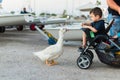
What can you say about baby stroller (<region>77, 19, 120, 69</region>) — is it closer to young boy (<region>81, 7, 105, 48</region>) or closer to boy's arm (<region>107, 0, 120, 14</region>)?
young boy (<region>81, 7, 105, 48</region>)

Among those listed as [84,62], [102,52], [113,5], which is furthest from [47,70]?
[113,5]

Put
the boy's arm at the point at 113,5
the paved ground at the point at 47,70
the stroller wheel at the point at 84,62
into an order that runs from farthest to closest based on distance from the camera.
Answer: the stroller wheel at the point at 84,62
the boy's arm at the point at 113,5
the paved ground at the point at 47,70

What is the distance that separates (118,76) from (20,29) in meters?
7.25

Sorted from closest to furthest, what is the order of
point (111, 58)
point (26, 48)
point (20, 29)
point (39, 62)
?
point (111, 58) < point (39, 62) < point (26, 48) < point (20, 29)

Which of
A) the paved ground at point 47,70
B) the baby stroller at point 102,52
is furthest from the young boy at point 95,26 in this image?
the paved ground at point 47,70

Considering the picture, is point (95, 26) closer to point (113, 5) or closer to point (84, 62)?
point (113, 5)

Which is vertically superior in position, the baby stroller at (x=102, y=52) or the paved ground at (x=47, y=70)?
the baby stroller at (x=102, y=52)

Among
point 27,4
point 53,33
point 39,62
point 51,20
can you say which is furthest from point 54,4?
point 39,62

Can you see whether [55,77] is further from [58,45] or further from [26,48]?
[26,48]

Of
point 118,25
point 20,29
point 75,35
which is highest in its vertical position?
point 118,25

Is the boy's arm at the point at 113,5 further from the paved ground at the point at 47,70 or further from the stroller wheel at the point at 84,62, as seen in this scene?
the paved ground at the point at 47,70

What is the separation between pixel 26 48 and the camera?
6461 mm

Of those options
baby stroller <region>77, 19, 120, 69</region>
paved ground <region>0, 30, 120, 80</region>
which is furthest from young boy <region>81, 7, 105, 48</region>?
paved ground <region>0, 30, 120, 80</region>

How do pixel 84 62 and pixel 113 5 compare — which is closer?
pixel 113 5
